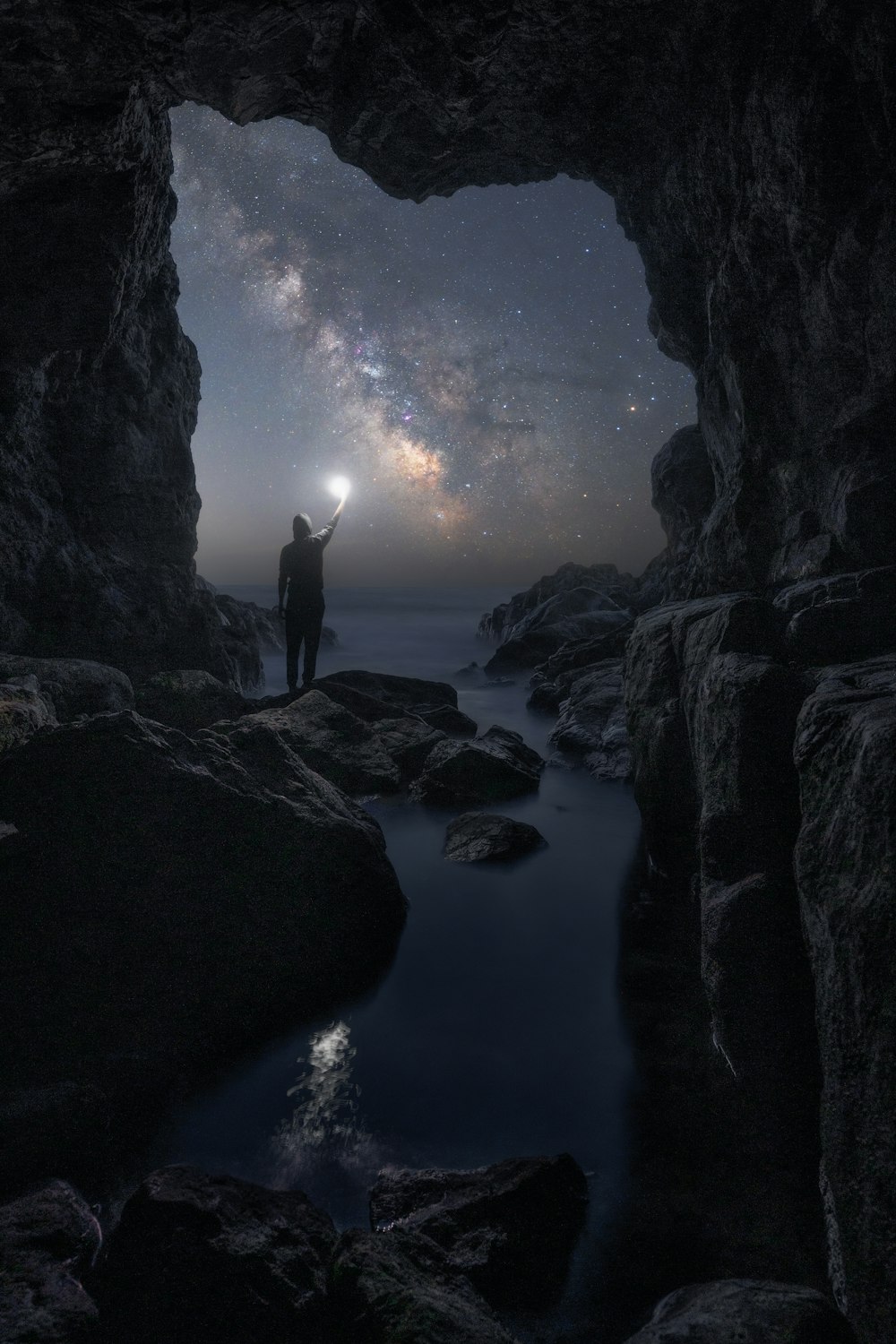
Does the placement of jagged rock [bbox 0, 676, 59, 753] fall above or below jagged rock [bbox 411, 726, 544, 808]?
above

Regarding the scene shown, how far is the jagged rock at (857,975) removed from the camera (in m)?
1.86

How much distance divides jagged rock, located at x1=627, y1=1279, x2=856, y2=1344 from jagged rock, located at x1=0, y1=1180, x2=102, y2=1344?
1.86m

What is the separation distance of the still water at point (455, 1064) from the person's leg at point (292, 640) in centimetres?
777

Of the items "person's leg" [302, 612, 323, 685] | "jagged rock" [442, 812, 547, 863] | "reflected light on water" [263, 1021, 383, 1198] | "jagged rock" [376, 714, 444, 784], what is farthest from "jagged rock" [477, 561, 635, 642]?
"reflected light on water" [263, 1021, 383, 1198]

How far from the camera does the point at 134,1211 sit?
2.32 meters

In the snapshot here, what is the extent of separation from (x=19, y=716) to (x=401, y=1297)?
4104 mm

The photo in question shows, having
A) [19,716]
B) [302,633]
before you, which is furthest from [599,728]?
[19,716]

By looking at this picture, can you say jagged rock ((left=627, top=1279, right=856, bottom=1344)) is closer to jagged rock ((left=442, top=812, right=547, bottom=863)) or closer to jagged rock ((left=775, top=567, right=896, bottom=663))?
jagged rock ((left=775, top=567, right=896, bottom=663))

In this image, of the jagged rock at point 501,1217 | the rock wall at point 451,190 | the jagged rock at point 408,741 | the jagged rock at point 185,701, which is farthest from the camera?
the jagged rock at point 408,741

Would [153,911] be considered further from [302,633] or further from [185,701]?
[302,633]

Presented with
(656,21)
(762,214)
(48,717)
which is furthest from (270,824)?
(656,21)

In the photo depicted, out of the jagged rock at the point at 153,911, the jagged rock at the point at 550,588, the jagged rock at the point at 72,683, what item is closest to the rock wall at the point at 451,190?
the jagged rock at the point at 72,683

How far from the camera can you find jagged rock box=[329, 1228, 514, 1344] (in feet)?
6.32

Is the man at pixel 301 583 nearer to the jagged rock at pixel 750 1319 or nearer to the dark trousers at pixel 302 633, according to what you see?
the dark trousers at pixel 302 633
